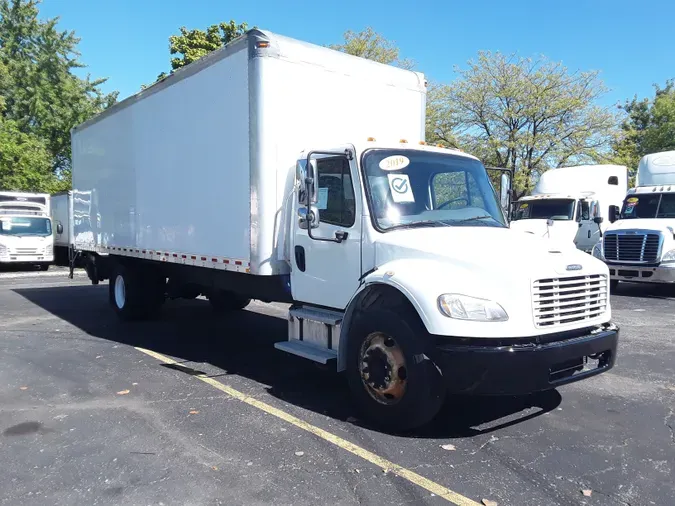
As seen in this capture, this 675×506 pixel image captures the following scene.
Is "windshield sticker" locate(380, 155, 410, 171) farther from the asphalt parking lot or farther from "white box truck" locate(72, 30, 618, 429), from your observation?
the asphalt parking lot

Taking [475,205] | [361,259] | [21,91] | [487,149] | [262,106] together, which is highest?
[21,91]

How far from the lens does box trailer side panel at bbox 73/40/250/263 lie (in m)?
6.38

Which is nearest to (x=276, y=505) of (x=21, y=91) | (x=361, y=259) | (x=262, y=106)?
(x=361, y=259)

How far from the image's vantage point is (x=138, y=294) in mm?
9672

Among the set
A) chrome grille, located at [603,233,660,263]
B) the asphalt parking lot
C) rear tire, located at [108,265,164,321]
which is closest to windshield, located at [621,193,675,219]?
chrome grille, located at [603,233,660,263]

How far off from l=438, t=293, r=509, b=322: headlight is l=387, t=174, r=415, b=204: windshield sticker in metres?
1.36

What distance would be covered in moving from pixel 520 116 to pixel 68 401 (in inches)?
961

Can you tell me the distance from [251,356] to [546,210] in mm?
11659

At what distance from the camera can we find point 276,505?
3.52 meters

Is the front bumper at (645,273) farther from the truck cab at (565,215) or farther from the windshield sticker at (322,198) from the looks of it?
the windshield sticker at (322,198)

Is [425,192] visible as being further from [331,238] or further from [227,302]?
[227,302]

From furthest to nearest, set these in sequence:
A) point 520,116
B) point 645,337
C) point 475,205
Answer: point 520,116
point 645,337
point 475,205

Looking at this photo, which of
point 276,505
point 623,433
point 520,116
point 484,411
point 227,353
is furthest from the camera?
point 520,116

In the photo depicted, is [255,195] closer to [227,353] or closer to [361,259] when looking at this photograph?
[361,259]
